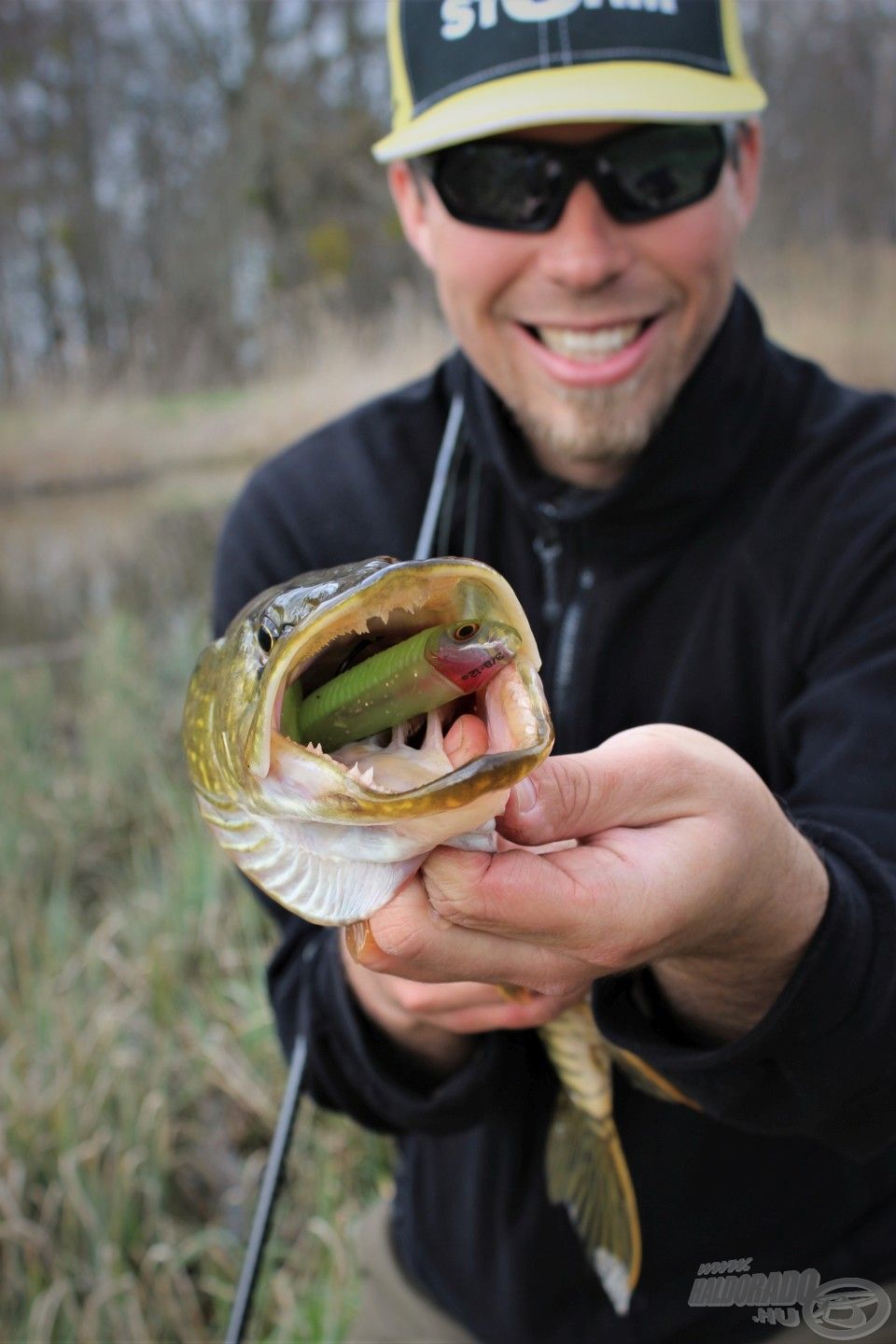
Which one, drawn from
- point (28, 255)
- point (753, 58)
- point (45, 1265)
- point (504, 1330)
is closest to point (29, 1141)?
point (45, 1265)

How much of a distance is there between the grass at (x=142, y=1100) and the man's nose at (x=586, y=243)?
1777 millimetres

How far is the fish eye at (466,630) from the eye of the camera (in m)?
0.82

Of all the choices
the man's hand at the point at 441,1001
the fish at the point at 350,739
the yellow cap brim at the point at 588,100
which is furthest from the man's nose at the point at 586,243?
the man's hand at the point at 441,1001

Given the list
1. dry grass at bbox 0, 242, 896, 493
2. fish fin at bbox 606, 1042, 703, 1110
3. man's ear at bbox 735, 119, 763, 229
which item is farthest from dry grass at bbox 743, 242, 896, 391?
fish fin at bbox 606, 1042, 703, 1110

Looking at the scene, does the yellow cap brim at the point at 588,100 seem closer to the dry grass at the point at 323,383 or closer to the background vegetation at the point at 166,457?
the background vegetation at the point at 166,457

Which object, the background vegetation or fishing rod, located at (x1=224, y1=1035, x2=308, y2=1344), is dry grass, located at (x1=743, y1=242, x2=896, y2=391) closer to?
the background vegetation

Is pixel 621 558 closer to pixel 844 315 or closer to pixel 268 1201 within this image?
pixel 268 1201

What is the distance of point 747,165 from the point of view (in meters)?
1.95

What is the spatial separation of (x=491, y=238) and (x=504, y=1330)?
1.65 metres

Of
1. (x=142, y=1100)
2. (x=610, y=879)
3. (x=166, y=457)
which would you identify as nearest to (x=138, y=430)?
(x=166, y=457)

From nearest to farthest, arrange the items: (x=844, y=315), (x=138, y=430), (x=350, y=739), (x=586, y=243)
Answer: (x=350, y=739) < (x=586, y=243) < (x=844, y=315) < (x=138, y=430)

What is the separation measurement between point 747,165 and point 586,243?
0.39 metres

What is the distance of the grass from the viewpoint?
2221mm

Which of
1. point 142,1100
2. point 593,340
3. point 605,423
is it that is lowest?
point 142,1100
